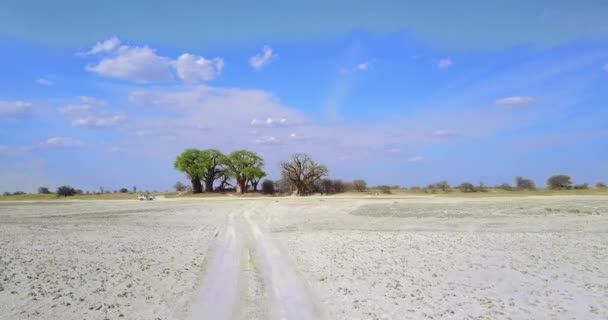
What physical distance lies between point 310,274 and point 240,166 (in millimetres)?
61144

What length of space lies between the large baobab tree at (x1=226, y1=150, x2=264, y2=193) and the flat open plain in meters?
51.8

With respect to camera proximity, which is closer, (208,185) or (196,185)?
(196,185)

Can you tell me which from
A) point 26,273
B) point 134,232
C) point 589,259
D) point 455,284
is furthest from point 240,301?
point 134,232

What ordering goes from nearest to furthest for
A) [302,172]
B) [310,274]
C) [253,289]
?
[253,289] < [310,274] < [302,172]

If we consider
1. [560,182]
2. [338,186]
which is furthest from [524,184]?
[338,186]

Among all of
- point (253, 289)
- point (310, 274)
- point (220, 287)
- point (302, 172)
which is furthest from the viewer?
point (302, 172)

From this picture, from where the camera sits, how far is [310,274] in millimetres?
9852

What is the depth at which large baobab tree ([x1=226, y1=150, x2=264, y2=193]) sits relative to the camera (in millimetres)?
69812

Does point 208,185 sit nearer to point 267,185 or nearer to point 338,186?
point 267,185

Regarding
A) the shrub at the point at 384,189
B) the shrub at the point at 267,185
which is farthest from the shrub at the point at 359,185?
the shrub at the point at 267,185

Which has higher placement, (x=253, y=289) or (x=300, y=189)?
(x=300, y=189)

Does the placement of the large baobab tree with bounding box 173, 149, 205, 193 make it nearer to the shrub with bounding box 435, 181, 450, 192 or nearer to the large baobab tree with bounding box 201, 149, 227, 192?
the large baobab tree with bounding box 201, 149, 227, 192

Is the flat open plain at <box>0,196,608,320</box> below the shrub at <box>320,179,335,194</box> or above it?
below

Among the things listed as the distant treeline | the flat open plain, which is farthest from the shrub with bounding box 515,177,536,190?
the flat open plain
